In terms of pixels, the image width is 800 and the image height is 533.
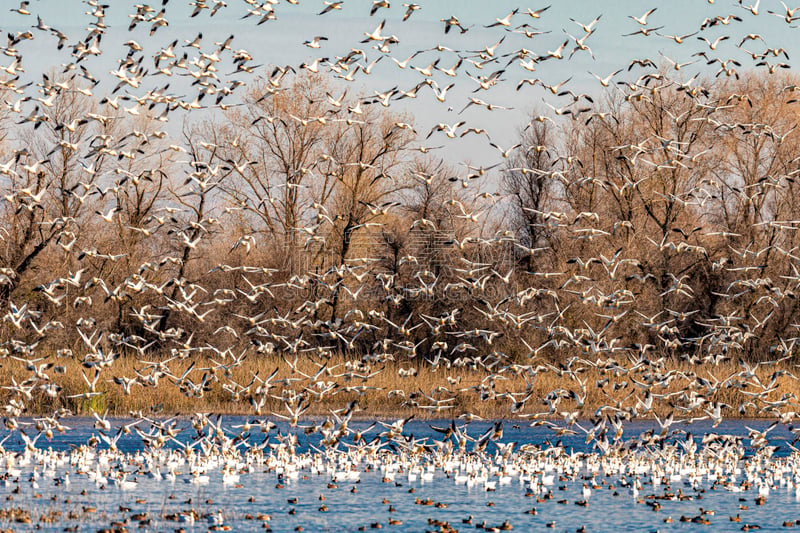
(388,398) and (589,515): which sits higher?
(388,398)

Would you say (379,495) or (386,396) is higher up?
(386,396)

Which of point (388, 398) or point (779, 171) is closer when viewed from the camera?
point (388, 398)

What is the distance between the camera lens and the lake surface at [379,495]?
19328mm

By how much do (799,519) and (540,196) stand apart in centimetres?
4621

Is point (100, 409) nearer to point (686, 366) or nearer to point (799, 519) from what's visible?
point (686, 366)

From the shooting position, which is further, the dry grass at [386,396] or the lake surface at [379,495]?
the dry grass at [386,396]

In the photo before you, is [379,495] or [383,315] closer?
[379,495]

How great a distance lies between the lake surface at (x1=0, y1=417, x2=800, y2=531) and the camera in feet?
63.4

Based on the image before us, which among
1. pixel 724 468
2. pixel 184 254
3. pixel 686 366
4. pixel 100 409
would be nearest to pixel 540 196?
pixel 184 254

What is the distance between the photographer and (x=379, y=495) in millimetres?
22000

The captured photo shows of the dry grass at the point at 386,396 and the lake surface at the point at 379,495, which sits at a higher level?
the dry grass at the point at 386,396

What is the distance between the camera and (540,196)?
65.5 meters

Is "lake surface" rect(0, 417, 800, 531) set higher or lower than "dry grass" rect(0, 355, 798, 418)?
lower

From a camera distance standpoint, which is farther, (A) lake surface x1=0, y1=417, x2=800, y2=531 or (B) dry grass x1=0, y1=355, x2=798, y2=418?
(B) dry grass x1=0, y1=355, x2=798, y2=418
